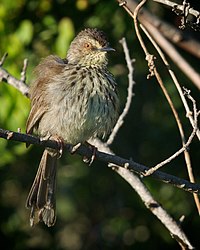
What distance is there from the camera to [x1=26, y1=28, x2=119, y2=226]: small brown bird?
5.32m

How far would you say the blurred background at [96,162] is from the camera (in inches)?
258

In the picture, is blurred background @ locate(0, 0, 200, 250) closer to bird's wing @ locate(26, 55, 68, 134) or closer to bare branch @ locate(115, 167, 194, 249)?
bird's wing @ locate(26, 55, 68, 134)

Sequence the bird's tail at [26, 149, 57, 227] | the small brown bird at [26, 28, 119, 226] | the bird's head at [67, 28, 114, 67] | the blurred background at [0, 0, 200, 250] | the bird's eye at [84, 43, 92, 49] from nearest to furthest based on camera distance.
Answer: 1. the small brown bird at [26, 28, 119, 226]
2. the bird's tail at [26, 149, 57, 227]
3. the bird's head at [67, 28, 114, 67]
4. the bird's eye at [84, 43, 92, 49]
5. the blurred background at [0, 0, 200, 250]

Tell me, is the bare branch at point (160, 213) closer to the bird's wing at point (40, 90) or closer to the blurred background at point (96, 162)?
the bird's wing at point (40, 90)

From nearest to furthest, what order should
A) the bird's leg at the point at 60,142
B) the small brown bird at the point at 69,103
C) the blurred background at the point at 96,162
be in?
the bird's leg at the point at 60,142 → the small brown bird at the point at 69,103 → the blurred background at the point at 96,162

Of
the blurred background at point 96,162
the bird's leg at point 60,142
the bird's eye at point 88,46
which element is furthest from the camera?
the blurred background at point 96,162

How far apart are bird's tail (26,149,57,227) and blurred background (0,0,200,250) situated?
1.54ft

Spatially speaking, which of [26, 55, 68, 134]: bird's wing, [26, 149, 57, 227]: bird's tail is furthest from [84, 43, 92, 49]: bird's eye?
[26, 149, 57, 227]: bird's tail

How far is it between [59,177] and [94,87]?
2423 millimetres

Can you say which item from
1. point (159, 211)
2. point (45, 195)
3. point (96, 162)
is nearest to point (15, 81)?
point (45, 195)

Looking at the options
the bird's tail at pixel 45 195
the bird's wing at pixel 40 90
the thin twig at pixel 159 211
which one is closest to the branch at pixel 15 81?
the bird's wing at pixel 40 90

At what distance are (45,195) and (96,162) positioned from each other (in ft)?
5.88

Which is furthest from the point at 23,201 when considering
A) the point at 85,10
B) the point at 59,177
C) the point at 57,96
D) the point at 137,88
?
the point at 57,96

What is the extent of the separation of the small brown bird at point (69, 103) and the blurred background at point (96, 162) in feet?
1.73
